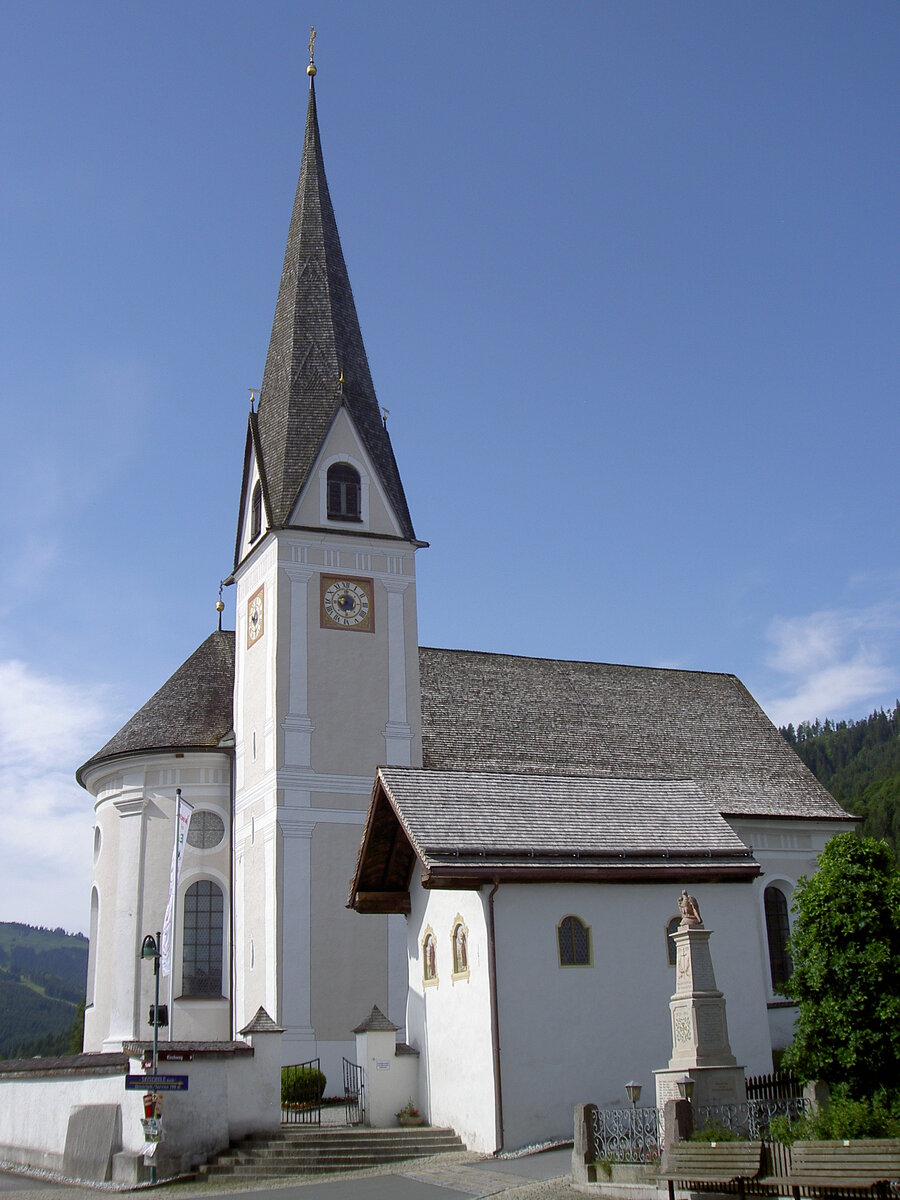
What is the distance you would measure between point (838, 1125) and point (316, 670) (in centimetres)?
2084

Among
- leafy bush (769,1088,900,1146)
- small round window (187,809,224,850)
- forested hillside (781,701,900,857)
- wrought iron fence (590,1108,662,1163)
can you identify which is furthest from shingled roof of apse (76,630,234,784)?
forested hillside (781,701,900,857)

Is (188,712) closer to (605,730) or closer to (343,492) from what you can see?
(343,492)

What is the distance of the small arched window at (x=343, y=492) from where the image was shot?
3453 centimetres

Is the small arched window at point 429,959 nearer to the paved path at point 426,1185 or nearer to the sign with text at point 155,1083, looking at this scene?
the paved path at point 426,1185

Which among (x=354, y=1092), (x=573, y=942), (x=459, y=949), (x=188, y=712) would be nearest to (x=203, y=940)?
(x=188, y=712)

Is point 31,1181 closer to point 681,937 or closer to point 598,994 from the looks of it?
point 598,994

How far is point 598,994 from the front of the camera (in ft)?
68.1

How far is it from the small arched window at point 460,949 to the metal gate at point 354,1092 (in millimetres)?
2967

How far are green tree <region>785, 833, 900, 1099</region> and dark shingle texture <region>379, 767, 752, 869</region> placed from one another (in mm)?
3486

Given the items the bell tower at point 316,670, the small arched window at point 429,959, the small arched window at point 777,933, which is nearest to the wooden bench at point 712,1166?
the small arched window at point 429,959

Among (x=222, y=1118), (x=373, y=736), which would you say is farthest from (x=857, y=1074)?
(x=373, y=736)

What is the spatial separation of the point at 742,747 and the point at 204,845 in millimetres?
16315

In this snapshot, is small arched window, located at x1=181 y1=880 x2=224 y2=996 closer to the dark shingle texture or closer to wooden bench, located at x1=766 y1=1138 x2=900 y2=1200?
the dark shingle texture

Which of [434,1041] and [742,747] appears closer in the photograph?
[434,1041]
